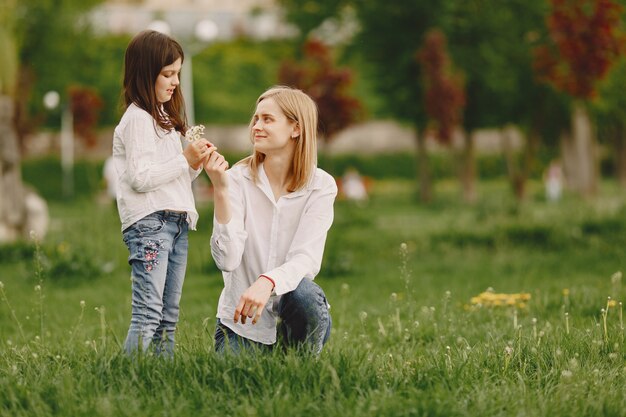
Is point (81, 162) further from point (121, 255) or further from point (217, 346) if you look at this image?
point (217, 346)

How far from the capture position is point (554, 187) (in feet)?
95.3

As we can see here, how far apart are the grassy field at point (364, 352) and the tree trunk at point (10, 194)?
5.39m

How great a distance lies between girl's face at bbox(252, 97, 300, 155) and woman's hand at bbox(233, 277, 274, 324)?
72 centimetres

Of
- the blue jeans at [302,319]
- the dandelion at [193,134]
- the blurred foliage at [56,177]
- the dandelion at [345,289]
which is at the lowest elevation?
the blurred foliage at [56,177]

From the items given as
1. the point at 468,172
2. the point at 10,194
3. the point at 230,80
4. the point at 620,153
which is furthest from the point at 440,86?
the point at 230,80

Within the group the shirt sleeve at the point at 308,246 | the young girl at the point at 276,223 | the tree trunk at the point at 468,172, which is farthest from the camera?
the tree trunk at the point at 468,172

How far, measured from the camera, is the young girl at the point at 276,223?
402 centimetres

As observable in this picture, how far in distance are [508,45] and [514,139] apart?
23.8 m

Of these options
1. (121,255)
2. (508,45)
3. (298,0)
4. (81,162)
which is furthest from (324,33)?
(121,255)

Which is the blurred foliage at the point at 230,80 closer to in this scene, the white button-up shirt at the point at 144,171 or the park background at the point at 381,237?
the park background at the point at 381,237

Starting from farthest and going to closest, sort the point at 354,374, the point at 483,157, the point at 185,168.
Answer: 1. the point at 483,157
2. the point at 185,168
3. the point at 354,374

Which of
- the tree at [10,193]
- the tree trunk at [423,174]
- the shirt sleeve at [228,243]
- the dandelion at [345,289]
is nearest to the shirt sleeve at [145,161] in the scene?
the shirt sleeve at [228,243]

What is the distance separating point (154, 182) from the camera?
163 inches

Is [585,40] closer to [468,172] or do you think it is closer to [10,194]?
[10,194]
